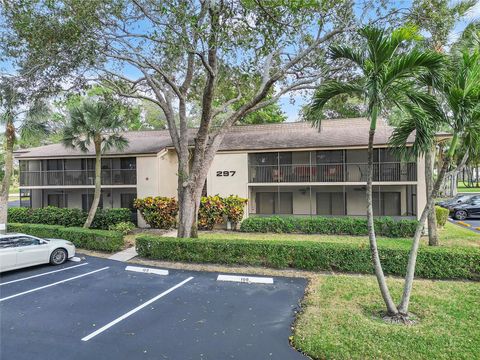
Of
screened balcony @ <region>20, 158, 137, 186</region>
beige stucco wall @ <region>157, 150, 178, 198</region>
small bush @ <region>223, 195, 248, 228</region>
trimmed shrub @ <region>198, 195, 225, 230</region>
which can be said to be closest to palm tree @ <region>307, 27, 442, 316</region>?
small bush @ <region>223, 195, 248, 228</region>

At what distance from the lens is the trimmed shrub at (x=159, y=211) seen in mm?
18328

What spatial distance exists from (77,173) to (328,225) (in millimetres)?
18050

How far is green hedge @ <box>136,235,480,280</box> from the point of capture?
9219mm

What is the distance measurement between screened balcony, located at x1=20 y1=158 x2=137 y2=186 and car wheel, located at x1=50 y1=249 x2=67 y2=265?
893 centimetres

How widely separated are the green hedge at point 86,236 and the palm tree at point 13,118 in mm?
1872

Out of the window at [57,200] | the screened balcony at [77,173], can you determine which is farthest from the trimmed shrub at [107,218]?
the window at [57,200]

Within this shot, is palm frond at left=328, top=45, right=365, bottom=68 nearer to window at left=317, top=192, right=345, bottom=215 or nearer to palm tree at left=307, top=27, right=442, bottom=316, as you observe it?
palm tree at left=307, top=27, right=442, bottom=316

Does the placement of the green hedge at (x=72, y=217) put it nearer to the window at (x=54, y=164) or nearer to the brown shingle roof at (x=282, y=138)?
the window at (x=54, y=164)

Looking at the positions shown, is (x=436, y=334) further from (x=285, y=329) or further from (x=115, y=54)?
(x=115, y=54)

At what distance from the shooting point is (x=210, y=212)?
1825 centimetres

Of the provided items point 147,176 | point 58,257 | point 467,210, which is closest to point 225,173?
point 147,176

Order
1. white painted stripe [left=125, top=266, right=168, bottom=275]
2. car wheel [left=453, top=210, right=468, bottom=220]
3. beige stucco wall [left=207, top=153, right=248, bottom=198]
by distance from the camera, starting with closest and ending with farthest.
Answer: white painted stripe [left=125, top=266, right=168, bottom=275] < beige stucco wall [left=207, top=153, right=248, bottom=198] < car wheel [left=453, top=210, right=468, bottom=220]

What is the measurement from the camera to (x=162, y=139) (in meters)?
23.6

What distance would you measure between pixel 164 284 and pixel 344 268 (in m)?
5.90
